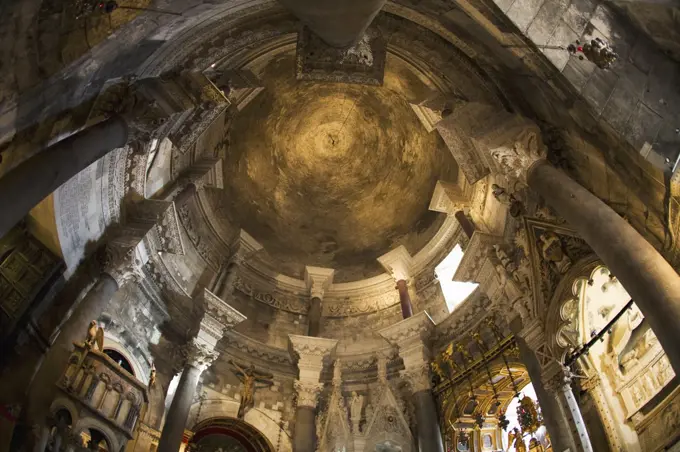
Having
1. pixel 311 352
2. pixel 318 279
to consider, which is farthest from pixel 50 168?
pixel 318 279

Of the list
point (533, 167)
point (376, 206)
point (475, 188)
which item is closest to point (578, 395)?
point (533, 167)

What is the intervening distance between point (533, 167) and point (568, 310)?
2978 millimetres

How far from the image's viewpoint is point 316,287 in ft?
56.2

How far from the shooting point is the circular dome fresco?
58.9ft

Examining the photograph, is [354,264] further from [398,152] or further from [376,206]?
[398,152]

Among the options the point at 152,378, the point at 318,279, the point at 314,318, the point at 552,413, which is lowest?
the point at 552,413

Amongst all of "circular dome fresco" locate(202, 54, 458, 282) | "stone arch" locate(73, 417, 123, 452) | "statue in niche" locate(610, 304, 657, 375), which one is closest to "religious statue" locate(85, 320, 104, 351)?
"stone arch" locate(73, 417, 123, 452)

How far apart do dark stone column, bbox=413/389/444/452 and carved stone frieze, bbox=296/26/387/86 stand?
851 cm

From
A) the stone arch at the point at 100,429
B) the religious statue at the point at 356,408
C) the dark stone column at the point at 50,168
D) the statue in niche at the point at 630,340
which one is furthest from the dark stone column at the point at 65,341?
the statue in niche at the point at 630,340

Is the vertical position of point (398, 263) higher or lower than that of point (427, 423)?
higher

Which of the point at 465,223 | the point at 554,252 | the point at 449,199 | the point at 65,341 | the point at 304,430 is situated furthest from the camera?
the point at 449,199

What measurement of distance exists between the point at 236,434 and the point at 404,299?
6.61 m

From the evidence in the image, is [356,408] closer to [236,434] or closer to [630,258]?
[236,434]

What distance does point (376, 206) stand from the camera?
1967cm
